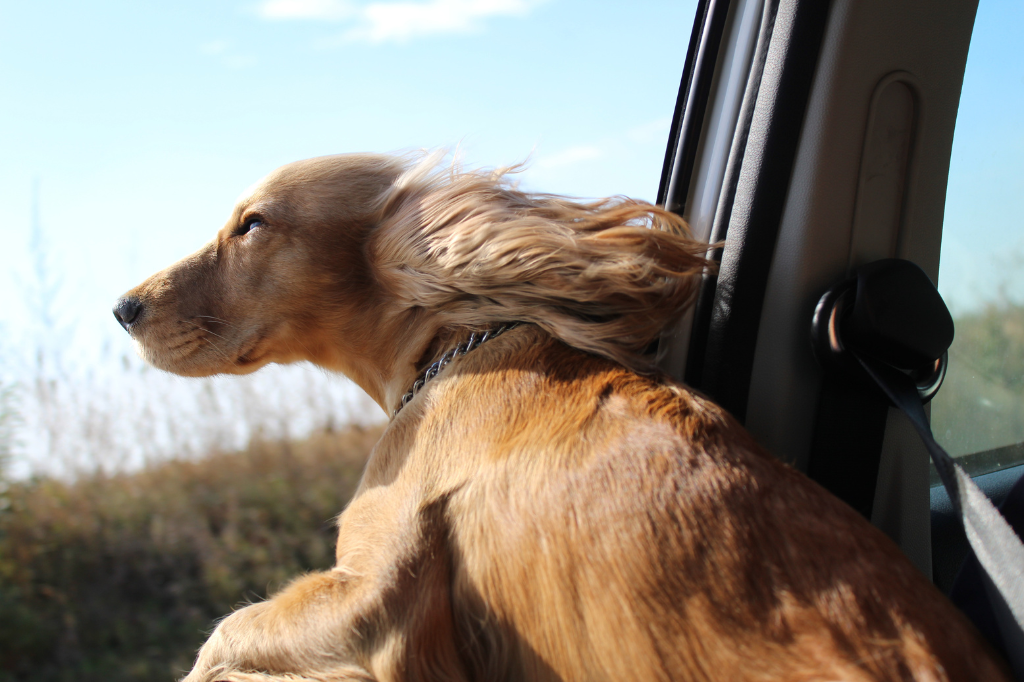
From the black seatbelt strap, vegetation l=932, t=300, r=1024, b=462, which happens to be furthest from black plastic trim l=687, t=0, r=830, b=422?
vegetation l=932, t=300, r=1024, b=462

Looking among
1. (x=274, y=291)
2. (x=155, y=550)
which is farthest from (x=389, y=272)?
(x=155, y=550)

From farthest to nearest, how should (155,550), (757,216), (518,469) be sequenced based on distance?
(155,550), (757,216), (518,469)

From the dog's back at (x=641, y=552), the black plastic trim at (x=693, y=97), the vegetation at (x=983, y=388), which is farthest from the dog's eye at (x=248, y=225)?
the vegetation at (x=983, y=388)

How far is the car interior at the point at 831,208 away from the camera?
4.93 ft

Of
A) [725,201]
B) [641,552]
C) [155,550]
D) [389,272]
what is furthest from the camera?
[155,550]

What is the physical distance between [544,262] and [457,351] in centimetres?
28

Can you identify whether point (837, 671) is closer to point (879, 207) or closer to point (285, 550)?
point (879, 207)

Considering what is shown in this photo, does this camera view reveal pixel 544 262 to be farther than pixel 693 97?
No

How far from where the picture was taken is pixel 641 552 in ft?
3.64

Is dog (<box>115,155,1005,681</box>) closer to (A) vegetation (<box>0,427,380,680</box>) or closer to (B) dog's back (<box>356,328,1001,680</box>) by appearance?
(B) dog's back (<box>356,328,1001,680</box>)

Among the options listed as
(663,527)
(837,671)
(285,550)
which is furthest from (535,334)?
(285,550)

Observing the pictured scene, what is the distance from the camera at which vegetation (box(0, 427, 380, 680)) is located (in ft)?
7.21

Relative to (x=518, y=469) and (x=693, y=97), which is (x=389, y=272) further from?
(x=693, y=97)

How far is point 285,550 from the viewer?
2.58 m
